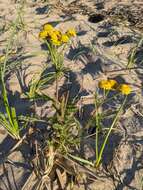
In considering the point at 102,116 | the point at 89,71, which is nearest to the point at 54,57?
the point at 89,71

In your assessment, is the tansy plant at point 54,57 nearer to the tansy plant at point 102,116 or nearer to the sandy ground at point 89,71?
the sandy ground at point 89,71

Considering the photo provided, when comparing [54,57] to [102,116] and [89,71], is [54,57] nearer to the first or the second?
[89,71]

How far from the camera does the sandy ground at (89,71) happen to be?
194cm

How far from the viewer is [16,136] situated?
2.14 meters

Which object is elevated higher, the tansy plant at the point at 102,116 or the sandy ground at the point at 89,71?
the tansy plant at the point at 102,116

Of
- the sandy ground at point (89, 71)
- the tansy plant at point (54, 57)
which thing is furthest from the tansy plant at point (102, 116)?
the tansy plant at point (54, 57)

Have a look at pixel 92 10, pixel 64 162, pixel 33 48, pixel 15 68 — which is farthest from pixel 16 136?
pixel 92 10

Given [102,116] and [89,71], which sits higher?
[102,116]

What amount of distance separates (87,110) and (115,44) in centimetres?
84

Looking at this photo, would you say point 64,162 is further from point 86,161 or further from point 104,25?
point 104,25

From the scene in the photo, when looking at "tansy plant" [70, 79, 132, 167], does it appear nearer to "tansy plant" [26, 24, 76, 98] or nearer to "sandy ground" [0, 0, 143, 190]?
"sandy ground" [0, 0, 143, 190]

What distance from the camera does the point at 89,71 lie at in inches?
105

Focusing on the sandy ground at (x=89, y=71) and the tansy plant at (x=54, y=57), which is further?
the tansy plant at (x=54, y=57)

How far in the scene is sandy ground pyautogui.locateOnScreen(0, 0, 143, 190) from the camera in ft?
6.37
